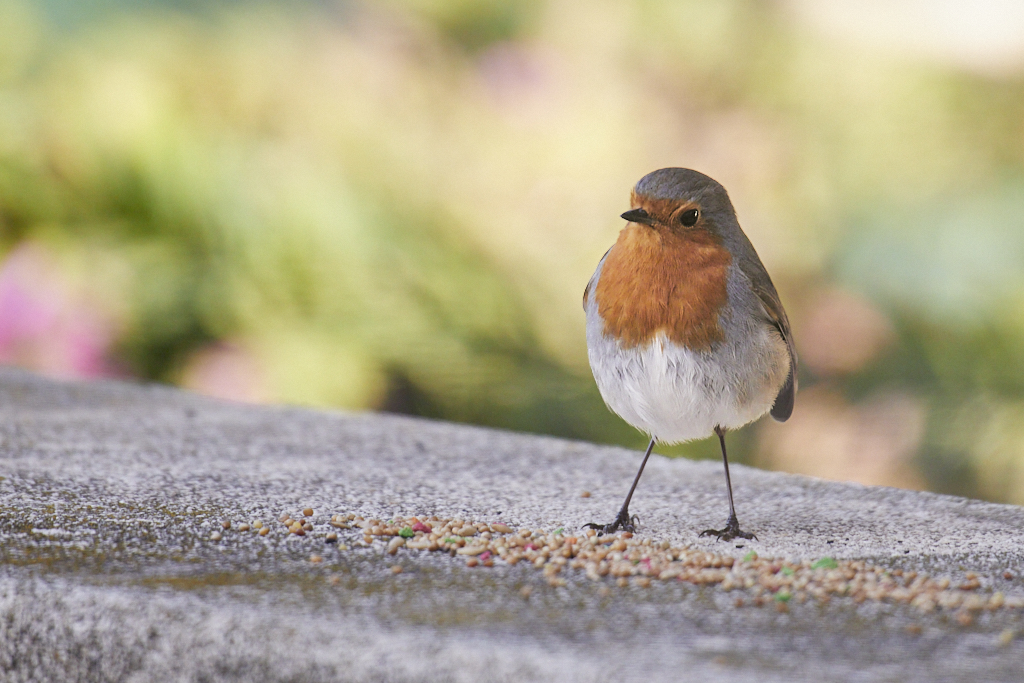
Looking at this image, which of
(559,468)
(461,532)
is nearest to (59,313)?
(559,468)

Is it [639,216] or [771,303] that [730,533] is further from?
[639,216]

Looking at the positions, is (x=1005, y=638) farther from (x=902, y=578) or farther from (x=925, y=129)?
(x=925, y=129)

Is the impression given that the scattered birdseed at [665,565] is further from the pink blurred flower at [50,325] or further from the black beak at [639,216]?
the pink blurred flower at [50,325]

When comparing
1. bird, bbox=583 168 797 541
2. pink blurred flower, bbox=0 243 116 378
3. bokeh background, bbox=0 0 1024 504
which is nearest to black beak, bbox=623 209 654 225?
bird, bbox=583 168 797 541

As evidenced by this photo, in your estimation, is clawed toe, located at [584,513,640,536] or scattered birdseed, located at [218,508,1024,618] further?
clawed toe, located at [584,513,640,536]

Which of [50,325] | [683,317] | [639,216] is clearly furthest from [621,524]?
[50,325]

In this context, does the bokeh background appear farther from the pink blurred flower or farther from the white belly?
the white belly
